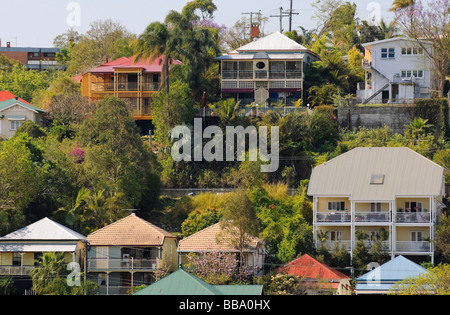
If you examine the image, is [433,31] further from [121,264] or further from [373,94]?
[121,264]

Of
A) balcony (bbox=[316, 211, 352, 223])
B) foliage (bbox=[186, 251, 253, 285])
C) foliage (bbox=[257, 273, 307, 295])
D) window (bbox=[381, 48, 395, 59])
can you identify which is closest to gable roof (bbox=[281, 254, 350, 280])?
foliage (bbox=[257, 273, 307, 295])

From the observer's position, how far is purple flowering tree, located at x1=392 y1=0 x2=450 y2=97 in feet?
230

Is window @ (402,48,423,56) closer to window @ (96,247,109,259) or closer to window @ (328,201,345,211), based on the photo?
window @ (328,201,345,211)

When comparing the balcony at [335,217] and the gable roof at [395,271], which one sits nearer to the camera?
the gable roof at [395,271]

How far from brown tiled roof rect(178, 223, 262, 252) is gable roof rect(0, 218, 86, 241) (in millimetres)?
5262

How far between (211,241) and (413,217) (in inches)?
419

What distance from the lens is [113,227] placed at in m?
55.4

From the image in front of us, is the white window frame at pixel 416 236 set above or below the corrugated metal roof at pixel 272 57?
below

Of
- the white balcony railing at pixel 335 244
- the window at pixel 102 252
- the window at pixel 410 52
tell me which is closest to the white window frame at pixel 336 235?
the white balcony railing at pixel 335 244

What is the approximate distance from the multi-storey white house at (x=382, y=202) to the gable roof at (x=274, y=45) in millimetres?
18780

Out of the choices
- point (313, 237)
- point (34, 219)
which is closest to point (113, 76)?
point (34, 219)

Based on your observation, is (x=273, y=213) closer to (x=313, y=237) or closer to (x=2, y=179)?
(x=313, y=237)

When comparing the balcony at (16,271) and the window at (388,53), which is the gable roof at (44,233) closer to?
the balcony at (16,271)

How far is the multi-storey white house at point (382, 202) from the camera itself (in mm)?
55781
